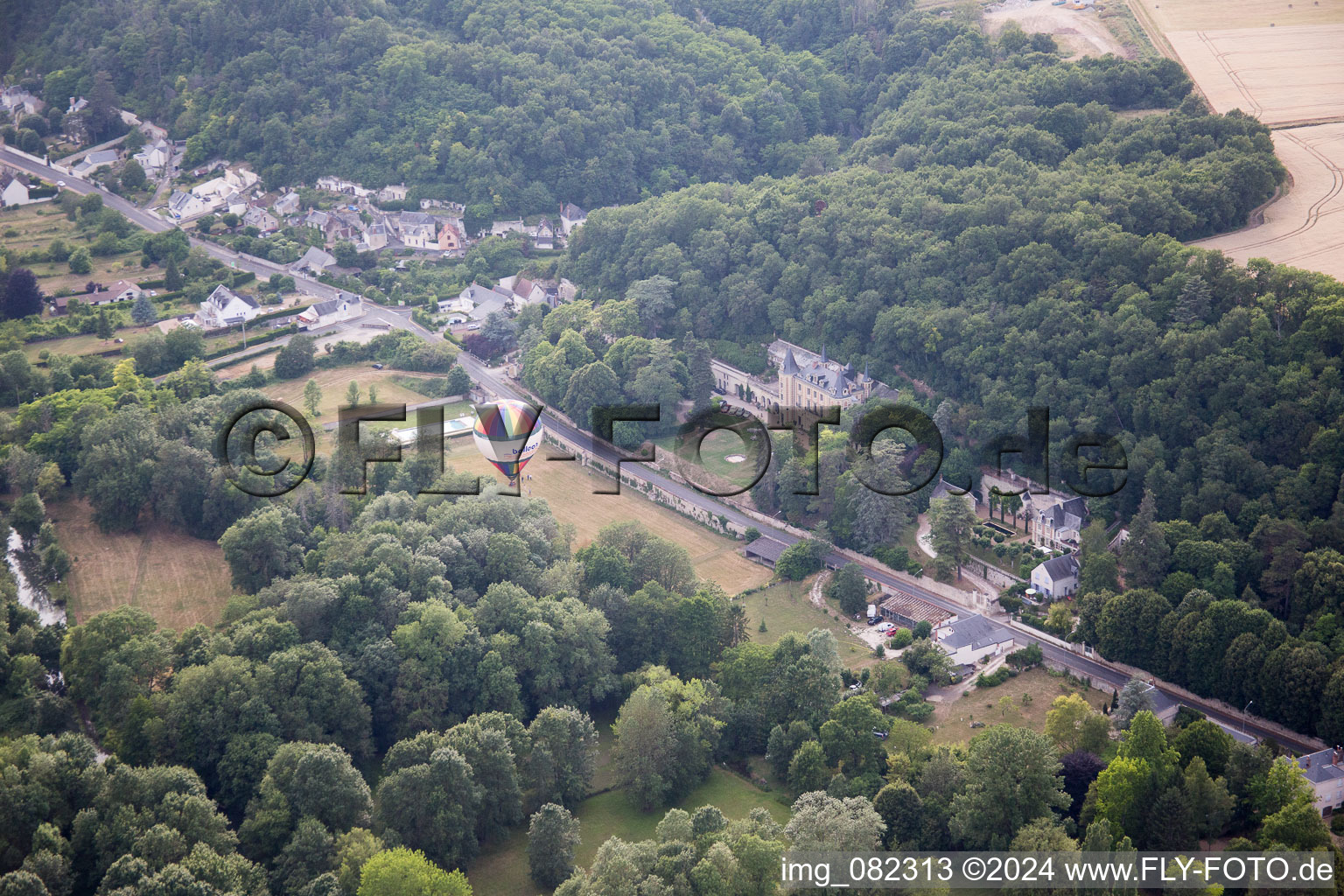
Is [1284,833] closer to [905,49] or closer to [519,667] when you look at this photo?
[519,667]

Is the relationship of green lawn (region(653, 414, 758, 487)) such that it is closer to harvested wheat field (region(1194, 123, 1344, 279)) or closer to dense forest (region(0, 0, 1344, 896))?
dense forest (region(0, 0, 1344, 896))

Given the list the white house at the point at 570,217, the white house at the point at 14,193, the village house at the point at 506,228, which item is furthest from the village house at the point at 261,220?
the white house at the point at 570,217

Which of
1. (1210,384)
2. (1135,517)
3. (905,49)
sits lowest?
(1135,517)

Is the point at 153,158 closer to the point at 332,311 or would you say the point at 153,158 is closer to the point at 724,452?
the point at 332,311

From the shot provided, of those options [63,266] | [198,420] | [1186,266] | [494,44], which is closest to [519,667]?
[198,420]

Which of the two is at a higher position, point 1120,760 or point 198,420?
point 198,420

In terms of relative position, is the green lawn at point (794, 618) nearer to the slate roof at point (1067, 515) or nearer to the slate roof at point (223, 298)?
the slate roof at point (1067, 515)

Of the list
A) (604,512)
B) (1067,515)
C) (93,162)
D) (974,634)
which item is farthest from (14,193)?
(1067,515)
